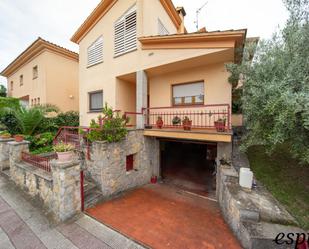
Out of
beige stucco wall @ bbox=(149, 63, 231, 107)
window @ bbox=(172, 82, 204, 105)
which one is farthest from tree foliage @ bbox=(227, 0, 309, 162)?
window @ bbox=(172, 82, 204, 105)

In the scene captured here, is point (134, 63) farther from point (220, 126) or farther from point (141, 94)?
point (220, 126)

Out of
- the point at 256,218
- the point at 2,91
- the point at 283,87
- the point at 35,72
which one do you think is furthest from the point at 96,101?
the point at 2,91

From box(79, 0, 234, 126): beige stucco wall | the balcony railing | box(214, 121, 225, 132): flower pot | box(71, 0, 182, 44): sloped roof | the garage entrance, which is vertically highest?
box(71, 0, 182, 44): sloped roof

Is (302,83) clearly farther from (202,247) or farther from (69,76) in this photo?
(69,76)

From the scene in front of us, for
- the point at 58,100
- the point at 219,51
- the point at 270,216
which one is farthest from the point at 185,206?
the point at 58,100

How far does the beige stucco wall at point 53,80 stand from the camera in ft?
41.4

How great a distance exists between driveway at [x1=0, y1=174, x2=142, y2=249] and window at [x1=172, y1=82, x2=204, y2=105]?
642 cm

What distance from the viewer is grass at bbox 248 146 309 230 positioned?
415 cm

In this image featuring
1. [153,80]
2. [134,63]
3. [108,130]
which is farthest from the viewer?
[153,80]

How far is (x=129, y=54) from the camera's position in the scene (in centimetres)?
863

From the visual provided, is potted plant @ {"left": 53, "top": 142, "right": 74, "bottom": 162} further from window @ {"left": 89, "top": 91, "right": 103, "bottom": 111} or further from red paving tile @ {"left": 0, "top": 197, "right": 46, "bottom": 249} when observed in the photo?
window @ {"left": 89, "top": 91, "right": 103, "bottom": 111}

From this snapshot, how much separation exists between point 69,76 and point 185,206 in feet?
46.6

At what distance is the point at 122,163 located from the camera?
686 centimetres

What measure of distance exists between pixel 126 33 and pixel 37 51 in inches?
375
